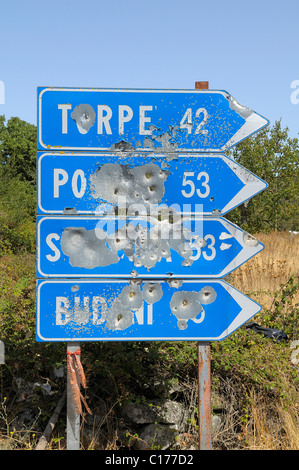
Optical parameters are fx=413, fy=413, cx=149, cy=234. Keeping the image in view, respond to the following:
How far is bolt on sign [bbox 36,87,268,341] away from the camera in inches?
108

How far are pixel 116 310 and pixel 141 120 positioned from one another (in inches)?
50.3

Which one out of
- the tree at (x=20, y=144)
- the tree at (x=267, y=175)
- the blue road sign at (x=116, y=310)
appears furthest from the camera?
the tree at (x=20, y=144)

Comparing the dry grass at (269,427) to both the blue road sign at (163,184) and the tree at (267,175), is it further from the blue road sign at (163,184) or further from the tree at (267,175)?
the tree at (267,175)

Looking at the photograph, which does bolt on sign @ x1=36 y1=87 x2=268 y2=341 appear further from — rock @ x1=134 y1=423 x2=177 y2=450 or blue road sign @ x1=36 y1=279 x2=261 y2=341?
rock @ x1=134 y1=423 x2=177 y2=450

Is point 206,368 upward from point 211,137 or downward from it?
downward

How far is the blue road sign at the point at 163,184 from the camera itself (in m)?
2.75

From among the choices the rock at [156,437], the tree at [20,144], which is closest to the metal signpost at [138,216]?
the rock at [156,437]

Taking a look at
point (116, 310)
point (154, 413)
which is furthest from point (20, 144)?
point (116, 310)

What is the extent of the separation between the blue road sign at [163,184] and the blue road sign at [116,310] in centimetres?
50

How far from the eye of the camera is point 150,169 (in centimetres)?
278

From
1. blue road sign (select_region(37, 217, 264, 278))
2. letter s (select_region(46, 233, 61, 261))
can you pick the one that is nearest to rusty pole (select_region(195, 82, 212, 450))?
blue road sign (select_region(37, 217, 264, 278))

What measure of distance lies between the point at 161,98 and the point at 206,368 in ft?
6.09
